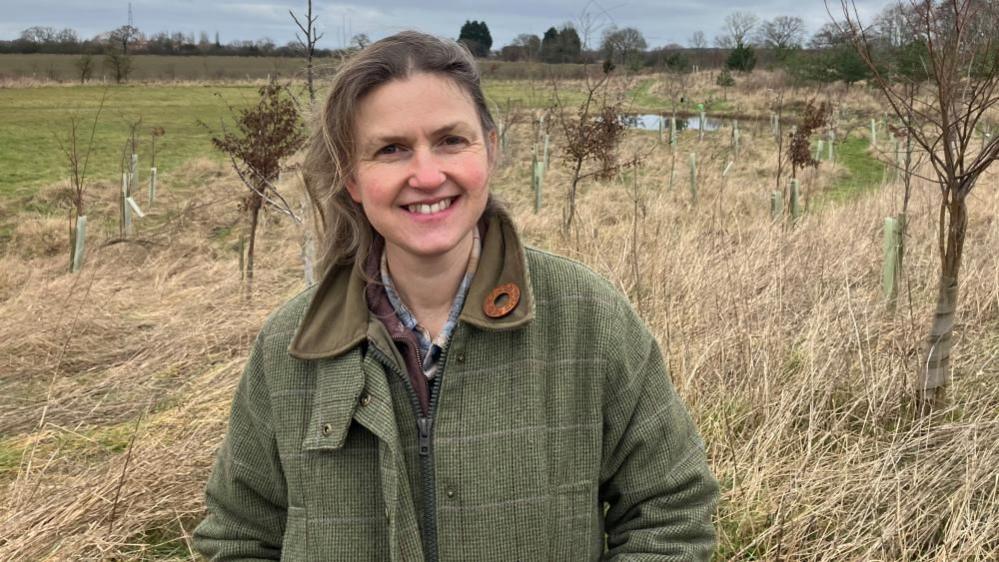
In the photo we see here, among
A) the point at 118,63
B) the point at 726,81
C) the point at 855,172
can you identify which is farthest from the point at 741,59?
the point at 118,63

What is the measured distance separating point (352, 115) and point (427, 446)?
535 mm

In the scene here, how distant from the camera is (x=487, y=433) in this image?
49.5 inches

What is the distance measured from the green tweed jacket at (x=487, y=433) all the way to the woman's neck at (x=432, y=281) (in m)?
0.05

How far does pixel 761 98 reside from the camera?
2472 centimetres

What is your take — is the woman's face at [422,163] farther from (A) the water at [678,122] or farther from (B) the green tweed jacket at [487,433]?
(A) the water at [678,122]

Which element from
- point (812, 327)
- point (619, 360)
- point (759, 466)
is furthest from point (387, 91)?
point (812, 327)

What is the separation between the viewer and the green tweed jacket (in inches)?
49.5

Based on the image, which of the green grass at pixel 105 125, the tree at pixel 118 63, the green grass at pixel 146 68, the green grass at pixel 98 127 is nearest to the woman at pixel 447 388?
the green grass at pixel 105 125

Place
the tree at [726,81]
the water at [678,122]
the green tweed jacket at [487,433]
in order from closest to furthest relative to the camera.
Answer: the green tweed jacket at [487,433]
the water at [678,122]
the tree at [726,81]

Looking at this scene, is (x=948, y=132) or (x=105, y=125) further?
(x=105, y=125)

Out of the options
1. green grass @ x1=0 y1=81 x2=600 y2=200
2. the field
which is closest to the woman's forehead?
the field

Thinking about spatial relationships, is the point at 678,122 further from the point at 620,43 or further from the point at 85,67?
the point at 85,67

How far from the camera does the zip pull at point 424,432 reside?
1.27 meters

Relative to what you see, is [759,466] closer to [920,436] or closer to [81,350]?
[920,436]
